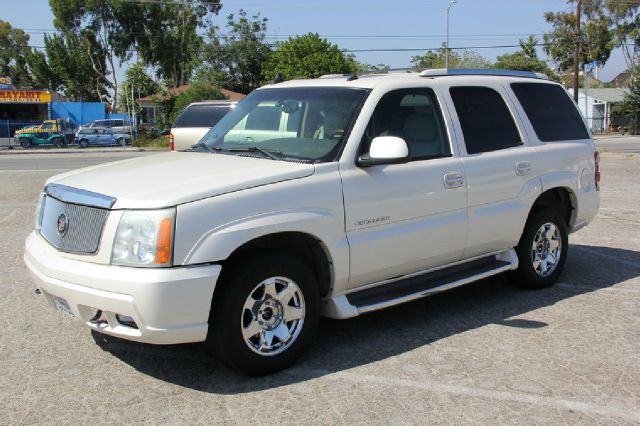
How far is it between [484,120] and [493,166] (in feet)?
1.41

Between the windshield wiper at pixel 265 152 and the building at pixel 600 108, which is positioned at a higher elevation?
the building at pixel 600 108

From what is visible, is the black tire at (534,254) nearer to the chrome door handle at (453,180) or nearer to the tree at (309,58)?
the chrome door handle at (453,180)

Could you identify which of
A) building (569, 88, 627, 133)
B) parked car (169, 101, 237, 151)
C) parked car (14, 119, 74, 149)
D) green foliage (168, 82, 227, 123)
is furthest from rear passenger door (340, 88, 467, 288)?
building (569, 88, 627, 133)

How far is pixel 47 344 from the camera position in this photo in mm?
4672

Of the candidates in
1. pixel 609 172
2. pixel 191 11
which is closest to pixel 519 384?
pixel 609 172

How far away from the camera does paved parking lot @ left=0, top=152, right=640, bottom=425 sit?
3.64m

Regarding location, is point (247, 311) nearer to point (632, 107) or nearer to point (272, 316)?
point (272, 316)

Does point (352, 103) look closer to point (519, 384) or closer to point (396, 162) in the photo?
point (396, 162)

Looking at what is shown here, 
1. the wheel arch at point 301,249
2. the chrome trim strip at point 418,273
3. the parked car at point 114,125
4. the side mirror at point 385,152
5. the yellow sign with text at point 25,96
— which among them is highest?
the yellow sign with text at point 25,96

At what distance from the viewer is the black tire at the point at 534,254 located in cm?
584

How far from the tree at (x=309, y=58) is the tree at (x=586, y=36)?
3407cm

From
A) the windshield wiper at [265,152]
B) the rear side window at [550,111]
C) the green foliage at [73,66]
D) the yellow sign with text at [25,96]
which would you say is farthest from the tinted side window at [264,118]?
the green foliage at [73,66]

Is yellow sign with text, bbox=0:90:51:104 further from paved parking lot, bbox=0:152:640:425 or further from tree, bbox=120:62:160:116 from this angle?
paved parking lot, bbox=0:152:640:425

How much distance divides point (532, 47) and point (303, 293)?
71328mm
